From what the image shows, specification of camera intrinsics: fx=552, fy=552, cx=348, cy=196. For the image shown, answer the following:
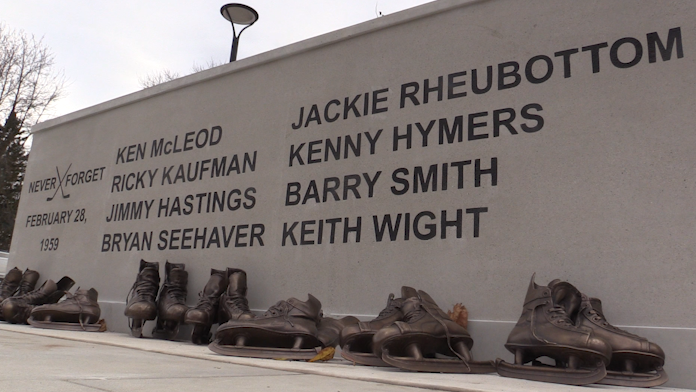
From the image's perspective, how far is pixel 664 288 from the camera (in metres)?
2.66

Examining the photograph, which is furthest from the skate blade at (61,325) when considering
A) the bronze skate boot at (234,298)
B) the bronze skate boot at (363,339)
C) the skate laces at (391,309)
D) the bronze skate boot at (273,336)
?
the skate laces at (391,309)

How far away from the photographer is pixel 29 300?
4816 mm

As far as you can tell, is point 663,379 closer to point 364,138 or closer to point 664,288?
point 664,288

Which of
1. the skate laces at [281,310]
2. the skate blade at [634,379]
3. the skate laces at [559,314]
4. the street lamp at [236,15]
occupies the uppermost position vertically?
the street lamp at [236,15]

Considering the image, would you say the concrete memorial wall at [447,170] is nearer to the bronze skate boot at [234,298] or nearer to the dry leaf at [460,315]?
the dry leaf at [460,315]

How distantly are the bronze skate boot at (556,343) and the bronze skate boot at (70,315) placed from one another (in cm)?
348

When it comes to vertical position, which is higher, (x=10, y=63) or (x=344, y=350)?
(x=10, y=63)

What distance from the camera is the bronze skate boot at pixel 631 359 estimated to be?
2281 millimetres

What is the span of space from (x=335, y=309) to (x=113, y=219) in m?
2.92

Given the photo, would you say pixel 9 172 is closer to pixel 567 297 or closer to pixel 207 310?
pixel 207 310

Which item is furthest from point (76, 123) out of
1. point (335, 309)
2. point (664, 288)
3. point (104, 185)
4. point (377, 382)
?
point (664, 288)

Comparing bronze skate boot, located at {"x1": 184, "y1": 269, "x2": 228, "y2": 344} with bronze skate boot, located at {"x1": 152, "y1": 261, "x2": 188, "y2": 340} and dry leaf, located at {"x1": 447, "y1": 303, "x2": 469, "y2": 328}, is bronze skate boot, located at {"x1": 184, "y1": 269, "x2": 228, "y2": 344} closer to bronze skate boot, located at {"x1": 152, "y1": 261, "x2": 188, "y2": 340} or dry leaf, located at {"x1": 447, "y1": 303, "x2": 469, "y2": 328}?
bronze skate boot, located at {"x1": 152, "y1": 261, "x2": 188, "y2": 340}

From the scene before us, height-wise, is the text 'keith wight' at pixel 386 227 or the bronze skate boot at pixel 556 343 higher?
the text 'keith wight' at pixel 386 227

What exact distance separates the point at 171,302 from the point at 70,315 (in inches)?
37.7
